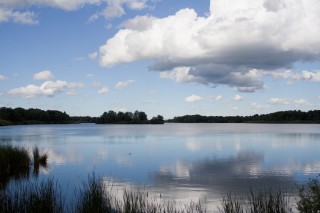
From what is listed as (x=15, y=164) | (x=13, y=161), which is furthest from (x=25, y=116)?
(x=15, y=164)

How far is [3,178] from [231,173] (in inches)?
511

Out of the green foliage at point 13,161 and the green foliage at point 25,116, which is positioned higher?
the green foliage at point 25,116

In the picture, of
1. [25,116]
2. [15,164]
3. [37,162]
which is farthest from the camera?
[25,116]

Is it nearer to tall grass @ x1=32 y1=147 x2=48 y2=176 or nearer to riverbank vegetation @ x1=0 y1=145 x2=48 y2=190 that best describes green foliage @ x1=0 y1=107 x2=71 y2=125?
tall grass @ x1=32 y1=147 x2=48 y2=176

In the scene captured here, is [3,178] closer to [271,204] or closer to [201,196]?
[201,196]

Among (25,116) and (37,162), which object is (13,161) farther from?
(25,116)

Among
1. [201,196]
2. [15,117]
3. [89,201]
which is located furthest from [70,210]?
[15,117]

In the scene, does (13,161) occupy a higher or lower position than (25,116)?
lower

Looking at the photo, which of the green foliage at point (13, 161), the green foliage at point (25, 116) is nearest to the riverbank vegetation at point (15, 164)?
the green foliage at point (13, 161)

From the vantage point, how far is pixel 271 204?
9.41 meters

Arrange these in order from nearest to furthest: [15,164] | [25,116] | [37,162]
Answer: [15,164], [37,162], [25,116]

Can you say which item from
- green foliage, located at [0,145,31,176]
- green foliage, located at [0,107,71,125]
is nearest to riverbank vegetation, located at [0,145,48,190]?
green foliage, located at [0,145,31,176]

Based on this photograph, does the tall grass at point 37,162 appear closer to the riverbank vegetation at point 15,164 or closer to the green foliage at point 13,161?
the riverbank vegetation at point 15,164

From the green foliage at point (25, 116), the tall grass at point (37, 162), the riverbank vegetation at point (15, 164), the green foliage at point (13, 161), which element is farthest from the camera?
the green foliage at point (25, 116)
